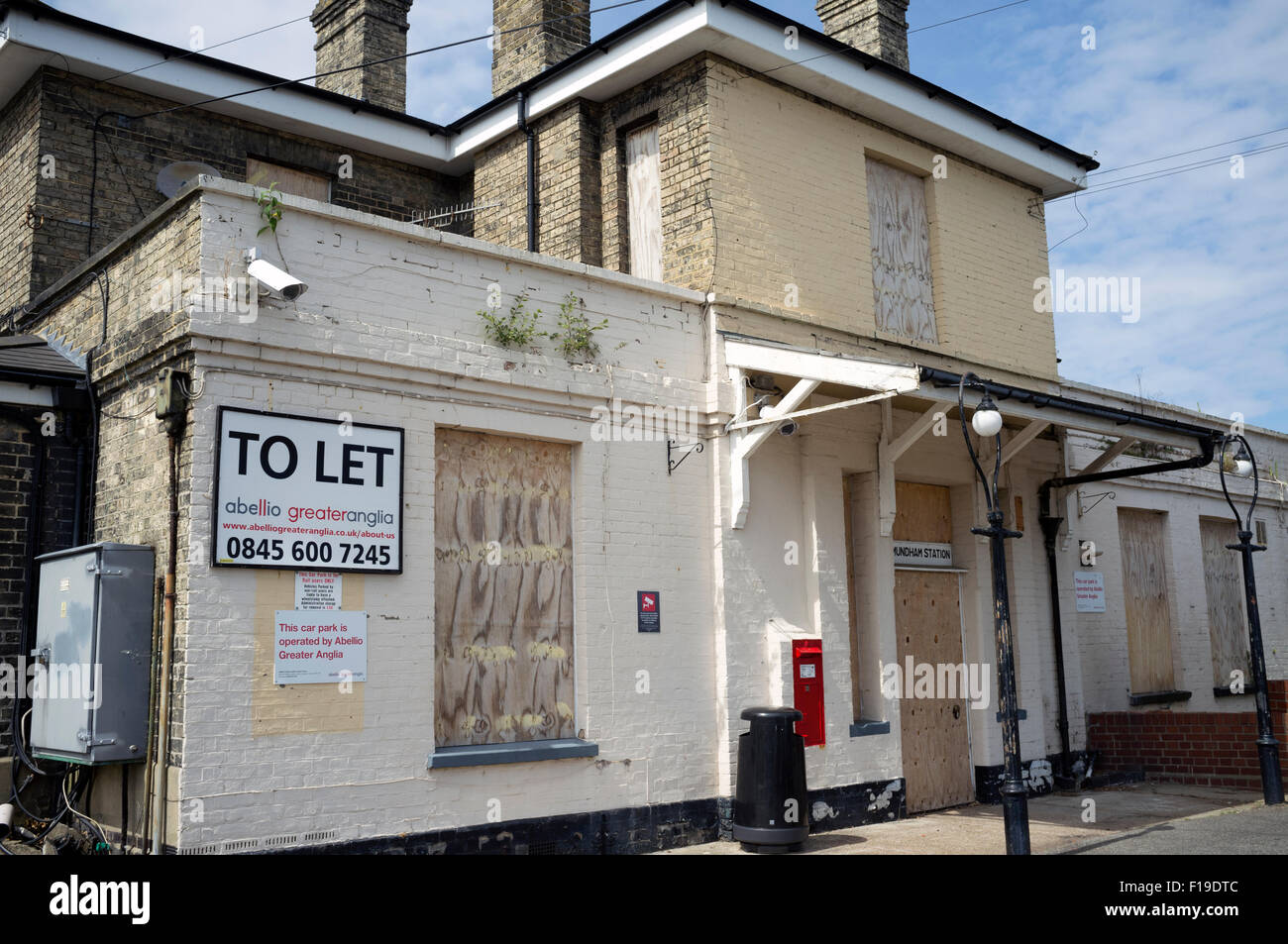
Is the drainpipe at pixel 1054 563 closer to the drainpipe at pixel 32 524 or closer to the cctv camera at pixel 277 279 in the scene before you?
the cctv camera at pixel 277 279

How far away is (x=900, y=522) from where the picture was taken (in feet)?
39.5

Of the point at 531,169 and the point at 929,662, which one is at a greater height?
the point at 531,169

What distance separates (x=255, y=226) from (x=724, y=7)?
4.95 metres

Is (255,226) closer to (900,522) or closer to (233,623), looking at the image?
(233,623)

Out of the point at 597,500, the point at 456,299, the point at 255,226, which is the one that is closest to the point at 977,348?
the point at 597,500

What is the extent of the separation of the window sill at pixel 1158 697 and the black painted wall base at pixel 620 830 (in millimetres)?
5451

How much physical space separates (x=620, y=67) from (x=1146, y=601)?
9.96m

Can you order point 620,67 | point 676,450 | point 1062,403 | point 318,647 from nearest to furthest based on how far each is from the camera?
1. point 318,647
2. point 676,450
3. point 1062,403
4. point 620,67

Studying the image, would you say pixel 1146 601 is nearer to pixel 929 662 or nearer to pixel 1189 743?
pixel 1189 743

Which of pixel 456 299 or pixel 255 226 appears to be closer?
pixel 255 226

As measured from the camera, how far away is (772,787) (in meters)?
8.94

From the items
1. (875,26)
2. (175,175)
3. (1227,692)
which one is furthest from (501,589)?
(1227,692)

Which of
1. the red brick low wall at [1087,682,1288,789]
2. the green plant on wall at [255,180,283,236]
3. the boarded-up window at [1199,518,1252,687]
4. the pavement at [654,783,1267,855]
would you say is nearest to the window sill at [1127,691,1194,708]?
the red brick low wall at [1087,682,1288,789]
